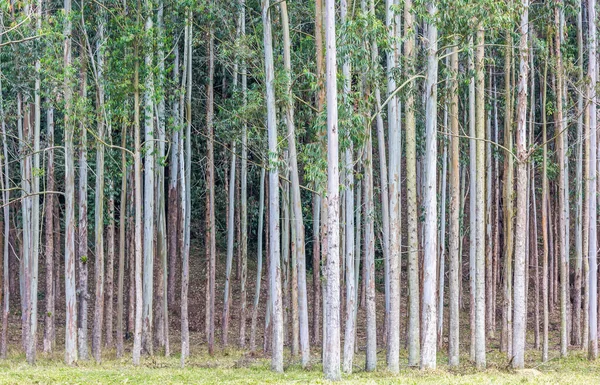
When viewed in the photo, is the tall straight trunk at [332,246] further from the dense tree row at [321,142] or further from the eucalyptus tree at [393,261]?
the eucalyptus tree at [393,261]

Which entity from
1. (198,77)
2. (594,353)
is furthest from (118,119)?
(594,353)

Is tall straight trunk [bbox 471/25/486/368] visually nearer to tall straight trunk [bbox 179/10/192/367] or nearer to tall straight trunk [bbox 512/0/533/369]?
tall straight trunk [bbox 512/0/533/369]

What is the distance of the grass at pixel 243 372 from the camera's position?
15422mm

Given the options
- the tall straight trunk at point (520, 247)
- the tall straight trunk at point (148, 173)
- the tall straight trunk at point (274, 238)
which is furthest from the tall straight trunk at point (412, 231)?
the tall straight trunk at point (148, 173)

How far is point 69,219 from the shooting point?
2112cm

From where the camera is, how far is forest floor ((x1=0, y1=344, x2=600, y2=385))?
15422 mm

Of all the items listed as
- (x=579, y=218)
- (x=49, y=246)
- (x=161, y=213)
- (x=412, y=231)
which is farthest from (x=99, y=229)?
(x=579, y=218)

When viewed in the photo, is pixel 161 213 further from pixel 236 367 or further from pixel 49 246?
pixel 236 367

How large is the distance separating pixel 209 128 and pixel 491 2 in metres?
10.4

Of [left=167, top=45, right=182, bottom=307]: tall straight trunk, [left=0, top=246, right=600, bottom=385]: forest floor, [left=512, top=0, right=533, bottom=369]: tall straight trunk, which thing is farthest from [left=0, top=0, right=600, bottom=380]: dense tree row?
[left=0, top=246, right=600, bottom=385]: forest floor

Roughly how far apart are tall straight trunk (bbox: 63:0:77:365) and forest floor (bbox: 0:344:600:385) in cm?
74

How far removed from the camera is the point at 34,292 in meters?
22.4

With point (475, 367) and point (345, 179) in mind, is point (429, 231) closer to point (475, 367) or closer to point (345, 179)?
point (345, 179)

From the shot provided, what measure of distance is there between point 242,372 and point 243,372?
4 centimetres
